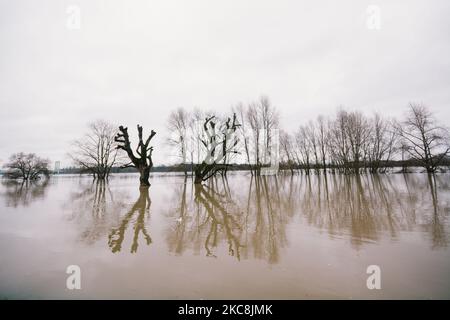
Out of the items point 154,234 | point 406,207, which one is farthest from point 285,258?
point 406,207

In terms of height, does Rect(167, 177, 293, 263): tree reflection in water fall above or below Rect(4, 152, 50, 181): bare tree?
below

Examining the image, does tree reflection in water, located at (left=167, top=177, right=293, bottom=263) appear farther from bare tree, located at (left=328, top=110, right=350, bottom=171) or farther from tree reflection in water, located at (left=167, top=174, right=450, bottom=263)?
bare tree, located at (left=328, top=110, right=350, bottom=171)

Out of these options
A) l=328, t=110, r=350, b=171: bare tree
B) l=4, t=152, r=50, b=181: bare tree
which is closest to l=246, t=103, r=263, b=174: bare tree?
l=328, t=110, r=350, b=171: bare tree

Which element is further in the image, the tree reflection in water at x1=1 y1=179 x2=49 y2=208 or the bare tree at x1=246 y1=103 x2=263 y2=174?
the bare tree at x1=246 y1=103 x2=263 y2=174

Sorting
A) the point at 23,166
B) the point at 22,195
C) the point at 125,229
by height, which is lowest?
the point at 22,195

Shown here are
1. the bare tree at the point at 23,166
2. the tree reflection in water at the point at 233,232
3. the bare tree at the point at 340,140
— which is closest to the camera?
the tree reflection in water at the point at 233,232

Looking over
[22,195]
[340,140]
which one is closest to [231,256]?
[22,195]

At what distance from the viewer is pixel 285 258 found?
360cm

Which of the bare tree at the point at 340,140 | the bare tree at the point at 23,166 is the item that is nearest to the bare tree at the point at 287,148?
the bare tree at the point at 340,140

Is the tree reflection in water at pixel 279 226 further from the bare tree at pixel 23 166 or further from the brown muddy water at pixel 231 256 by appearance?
the bare tree at pixel 23 166

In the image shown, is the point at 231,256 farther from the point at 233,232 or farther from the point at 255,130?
the point at 255,130

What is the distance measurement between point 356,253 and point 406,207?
601 centimetres

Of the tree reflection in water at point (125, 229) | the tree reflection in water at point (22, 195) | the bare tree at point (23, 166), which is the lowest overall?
the tree reflection in water at point (22, 195)
